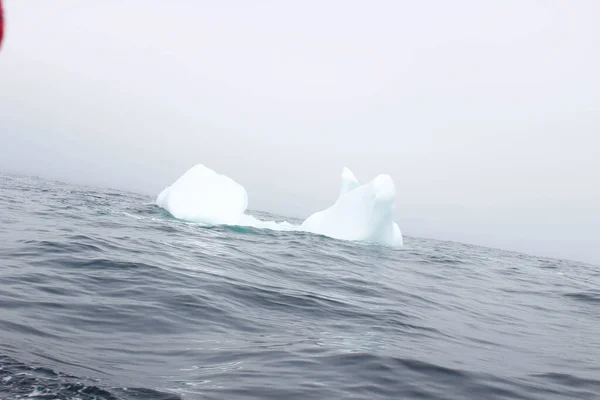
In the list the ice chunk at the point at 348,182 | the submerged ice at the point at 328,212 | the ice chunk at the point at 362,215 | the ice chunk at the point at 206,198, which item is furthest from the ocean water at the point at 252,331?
the ice chunk at the point at 348,182

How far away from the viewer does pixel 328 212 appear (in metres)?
23.2

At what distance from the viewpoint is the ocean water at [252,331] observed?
4.22 m

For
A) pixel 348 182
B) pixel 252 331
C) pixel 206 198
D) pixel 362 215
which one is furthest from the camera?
pixel 348 182

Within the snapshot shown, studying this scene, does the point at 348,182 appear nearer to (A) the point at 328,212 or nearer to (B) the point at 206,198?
(A) the point at 328,212

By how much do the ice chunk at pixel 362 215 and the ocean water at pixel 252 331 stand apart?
30.3 ft

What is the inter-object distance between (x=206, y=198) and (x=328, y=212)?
602 cm

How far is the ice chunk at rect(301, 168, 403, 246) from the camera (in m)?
21.1

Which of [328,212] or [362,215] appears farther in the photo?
[328,212]

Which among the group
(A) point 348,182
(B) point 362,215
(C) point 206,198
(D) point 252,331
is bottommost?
(D) point 252,331

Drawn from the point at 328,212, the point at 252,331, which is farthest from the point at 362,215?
the point at 252,331

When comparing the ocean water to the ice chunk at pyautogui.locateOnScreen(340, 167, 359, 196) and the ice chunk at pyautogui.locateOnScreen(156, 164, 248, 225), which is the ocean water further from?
the ice chunk at pyautogui.locateOnScreen(340, 167, 359, 196)

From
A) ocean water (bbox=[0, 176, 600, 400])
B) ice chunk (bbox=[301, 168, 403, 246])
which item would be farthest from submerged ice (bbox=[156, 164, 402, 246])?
ocean water (bbox=[0, 176, 600, 400])

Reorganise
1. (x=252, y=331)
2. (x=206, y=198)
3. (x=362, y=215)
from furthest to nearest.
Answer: (x=362, y=215) → (x=206, y=198) → (x=252, y=331)

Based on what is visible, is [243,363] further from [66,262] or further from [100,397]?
[66,262]
